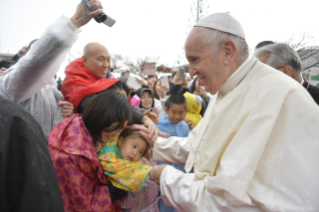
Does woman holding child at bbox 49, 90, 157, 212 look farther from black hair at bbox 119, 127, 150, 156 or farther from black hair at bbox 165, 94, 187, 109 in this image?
black hair at bbox 165, 94, 187, 109

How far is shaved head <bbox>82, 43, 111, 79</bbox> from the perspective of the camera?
2703mm

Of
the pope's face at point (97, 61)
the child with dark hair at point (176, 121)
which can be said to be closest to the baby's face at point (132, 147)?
the pope's face at point (97, 61)

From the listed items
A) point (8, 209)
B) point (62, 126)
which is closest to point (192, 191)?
point (8, 209)

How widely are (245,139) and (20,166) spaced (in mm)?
1183

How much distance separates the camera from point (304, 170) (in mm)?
1179

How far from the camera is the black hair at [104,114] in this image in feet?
6.18

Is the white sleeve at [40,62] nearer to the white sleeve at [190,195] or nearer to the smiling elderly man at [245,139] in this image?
the smiling elderly man at [245,139]

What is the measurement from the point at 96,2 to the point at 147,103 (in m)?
2.86

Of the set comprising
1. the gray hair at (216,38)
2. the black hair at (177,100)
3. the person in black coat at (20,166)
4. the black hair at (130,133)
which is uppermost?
the gray hair at (216,38)

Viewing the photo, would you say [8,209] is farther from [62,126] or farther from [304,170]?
[304,170]

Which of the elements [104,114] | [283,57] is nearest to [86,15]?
[104,114]

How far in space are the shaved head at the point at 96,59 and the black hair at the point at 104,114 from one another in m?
0.86

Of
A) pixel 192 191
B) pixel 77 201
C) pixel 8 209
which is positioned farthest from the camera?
pixel 77 201

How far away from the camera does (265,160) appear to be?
1.28 metres
